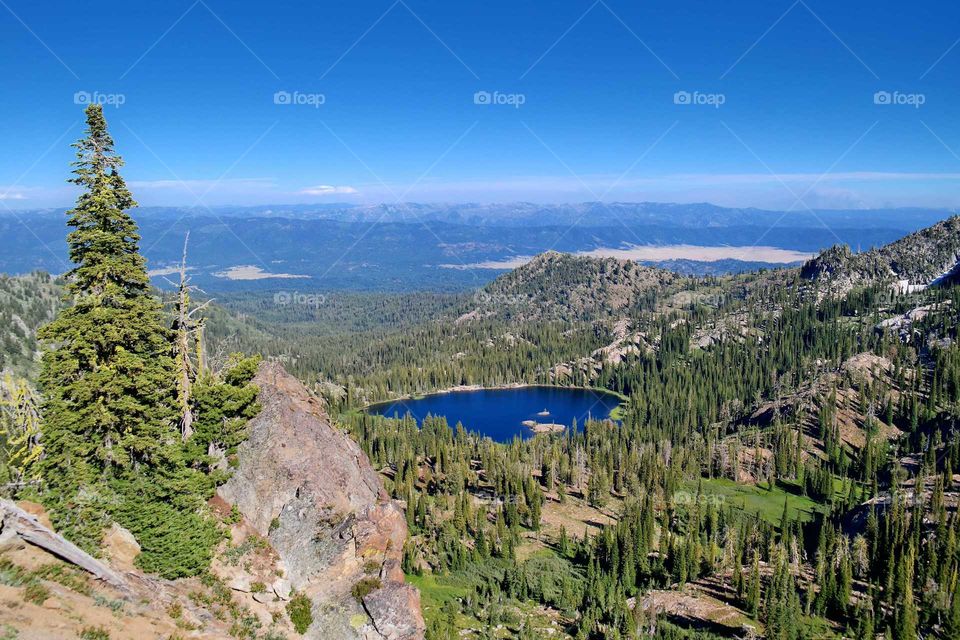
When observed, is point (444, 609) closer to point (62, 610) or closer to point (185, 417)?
point (185, 417)

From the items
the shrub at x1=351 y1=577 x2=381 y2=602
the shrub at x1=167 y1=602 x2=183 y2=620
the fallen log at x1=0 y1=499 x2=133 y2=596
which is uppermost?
the fallen log at x1=0 y1=499 x2=133 y2=596

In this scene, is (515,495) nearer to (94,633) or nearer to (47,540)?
(47,540)

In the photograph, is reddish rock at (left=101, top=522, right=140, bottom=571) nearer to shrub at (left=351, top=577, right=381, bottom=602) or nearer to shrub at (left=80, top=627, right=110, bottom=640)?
shrub at (left=80, top=627, right=110, bottom=640)

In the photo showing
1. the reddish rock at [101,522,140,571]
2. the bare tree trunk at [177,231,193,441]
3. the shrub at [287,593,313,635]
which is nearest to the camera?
the reddish rock at [101,522,140,571]

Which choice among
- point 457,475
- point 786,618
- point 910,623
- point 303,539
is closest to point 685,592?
point 786,618

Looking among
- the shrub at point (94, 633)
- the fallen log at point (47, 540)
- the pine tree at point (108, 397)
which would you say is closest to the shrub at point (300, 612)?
the pine tree at point (108, 397)

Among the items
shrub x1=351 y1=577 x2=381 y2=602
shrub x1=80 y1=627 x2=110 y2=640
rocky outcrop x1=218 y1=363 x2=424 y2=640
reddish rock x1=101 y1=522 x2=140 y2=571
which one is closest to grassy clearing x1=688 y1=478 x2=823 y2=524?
rocky outcrop x1=218 y1=363 x2=424 y2=640
